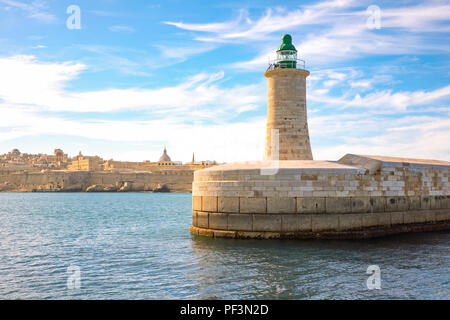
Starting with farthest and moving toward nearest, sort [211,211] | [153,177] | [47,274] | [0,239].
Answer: [153,177]
[0,239]
[211,211]
[47,274]

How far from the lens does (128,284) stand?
1041cm

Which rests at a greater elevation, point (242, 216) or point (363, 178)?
point (363, 178)

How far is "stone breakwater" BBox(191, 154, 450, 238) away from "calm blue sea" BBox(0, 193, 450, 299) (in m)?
0.62

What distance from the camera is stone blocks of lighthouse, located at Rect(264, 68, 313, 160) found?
20.7 m

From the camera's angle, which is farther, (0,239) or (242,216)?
(0,239)

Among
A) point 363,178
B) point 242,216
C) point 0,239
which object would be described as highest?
point 363,178

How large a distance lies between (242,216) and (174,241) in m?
3.38

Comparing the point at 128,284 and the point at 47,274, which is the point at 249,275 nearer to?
the point at 128,284

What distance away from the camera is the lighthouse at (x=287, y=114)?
2066 centimetres

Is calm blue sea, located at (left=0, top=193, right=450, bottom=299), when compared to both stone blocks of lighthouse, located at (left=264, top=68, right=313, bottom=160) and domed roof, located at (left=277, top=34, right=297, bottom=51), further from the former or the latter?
domed roof, located at (left=277, top=34, right=297, bottom=51)

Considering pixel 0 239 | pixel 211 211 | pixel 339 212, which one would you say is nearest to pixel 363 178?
pixel 339 212

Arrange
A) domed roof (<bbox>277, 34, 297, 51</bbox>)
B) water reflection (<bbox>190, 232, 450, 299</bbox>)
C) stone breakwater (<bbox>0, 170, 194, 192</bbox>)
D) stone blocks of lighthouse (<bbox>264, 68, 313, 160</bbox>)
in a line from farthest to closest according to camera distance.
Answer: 1. stone breakwater (<bbox>0, 170, 194, 192</bbox>)
2. domed roof (<bbox>277, 34, 297, 51</bbox>)
3. stone blocks of lighthouse (<bbox>264, 68, 313, 160</bbox>)
4. water reflection (<bbox>190, 232, 450, 299</bbox>)

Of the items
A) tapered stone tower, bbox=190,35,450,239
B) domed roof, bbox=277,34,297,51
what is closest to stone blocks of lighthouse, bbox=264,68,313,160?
domed roof, bbox=277,34,297,51
